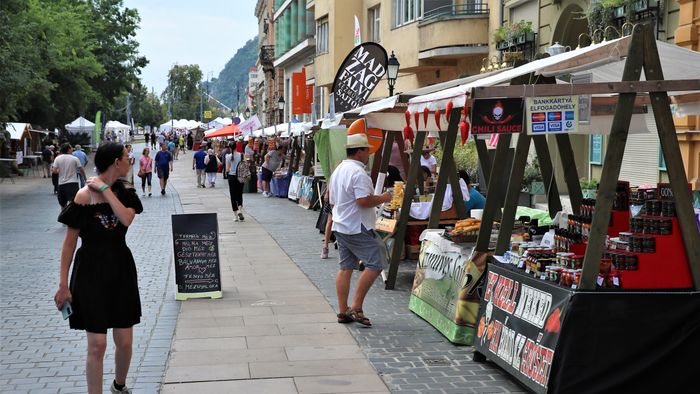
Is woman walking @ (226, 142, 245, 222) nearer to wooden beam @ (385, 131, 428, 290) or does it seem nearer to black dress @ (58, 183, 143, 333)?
wooden beam @ (385, 131, 428, 290)

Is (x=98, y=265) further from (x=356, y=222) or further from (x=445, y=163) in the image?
(x=445, y=163)

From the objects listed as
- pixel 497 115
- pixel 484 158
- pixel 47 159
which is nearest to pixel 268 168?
pixel 47 159

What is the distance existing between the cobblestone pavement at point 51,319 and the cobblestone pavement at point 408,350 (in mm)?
1782

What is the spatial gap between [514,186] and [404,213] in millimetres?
3403

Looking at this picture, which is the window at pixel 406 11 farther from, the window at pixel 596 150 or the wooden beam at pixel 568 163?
the wooden beam at pixel 568 163

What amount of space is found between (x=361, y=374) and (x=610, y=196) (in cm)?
229

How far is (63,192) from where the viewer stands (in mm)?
17766

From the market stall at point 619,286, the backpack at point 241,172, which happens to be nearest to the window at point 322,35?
the backpack at point 241,172

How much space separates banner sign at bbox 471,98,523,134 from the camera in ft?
19.3

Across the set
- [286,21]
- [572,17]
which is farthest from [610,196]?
[286,21]

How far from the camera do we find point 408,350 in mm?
7145

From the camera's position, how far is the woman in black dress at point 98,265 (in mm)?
5281

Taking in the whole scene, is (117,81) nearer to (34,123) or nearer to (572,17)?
(34,123)

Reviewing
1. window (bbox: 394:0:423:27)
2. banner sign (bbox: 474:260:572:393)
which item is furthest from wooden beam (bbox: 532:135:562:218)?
window (bbox: 394:0:423:27)
